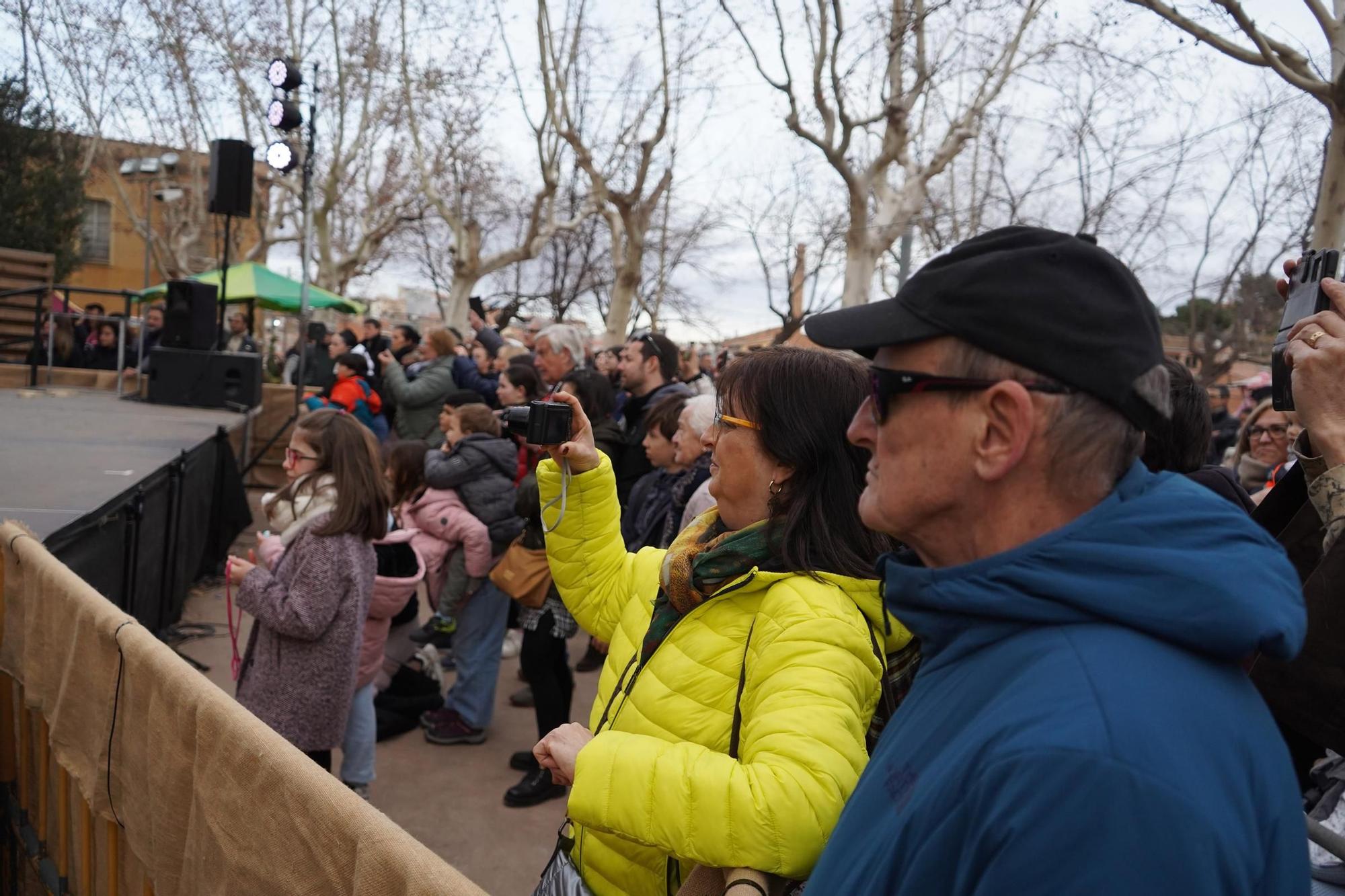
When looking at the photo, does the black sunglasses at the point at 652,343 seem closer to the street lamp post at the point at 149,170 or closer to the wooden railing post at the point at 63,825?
the wooden railing post at the point at 63,825

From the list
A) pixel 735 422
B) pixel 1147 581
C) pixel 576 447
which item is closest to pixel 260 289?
pixel 576 447

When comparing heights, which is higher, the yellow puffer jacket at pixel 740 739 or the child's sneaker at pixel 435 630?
the yellow puffer jacket at pixel 740 739

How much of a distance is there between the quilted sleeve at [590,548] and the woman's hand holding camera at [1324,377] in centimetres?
147

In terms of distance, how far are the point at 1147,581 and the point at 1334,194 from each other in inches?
308

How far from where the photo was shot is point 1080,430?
46.9 inches

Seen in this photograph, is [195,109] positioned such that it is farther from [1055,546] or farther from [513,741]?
[1055,546]

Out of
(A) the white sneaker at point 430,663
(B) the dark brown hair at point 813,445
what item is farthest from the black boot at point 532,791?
(B) the dark brown hair at point 813,445

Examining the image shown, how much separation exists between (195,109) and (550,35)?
1063 cm

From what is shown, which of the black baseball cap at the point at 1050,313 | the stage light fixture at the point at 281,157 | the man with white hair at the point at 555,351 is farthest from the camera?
the stage light fixture at the point at 281,157

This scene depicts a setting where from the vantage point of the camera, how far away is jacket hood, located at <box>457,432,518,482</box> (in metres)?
5.95

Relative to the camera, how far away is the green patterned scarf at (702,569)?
1950 millimetres

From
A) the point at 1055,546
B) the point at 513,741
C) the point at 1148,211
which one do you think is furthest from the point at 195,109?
the point at 1055,546

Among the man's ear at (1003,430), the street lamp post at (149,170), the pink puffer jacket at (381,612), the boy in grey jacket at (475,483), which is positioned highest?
the street lamp post at (149,170)

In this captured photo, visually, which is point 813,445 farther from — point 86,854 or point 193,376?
point 193,376
